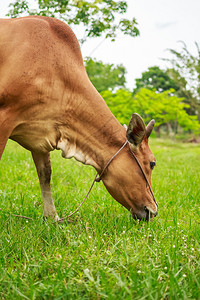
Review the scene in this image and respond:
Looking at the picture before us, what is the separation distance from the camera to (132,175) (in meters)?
2.75

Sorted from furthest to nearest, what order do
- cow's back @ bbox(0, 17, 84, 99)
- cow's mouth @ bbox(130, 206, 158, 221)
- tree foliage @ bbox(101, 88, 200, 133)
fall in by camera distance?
tree foliage @ bbox(101, 88, 200, 133), cow's mouth @ bbox(130, 206, 158, 221), cow's back @ bbox(0, 17, 84, 99)

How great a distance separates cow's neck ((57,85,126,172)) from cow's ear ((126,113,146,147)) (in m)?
0.10

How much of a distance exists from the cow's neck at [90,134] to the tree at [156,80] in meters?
42.7

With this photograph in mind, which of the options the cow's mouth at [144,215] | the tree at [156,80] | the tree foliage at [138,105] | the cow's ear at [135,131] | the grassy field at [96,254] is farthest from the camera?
the tree at [156,80]

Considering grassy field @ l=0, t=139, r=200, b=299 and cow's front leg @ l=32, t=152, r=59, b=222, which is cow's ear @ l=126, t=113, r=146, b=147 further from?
cow's front leg @ l=32, t=152, r=59, b=222

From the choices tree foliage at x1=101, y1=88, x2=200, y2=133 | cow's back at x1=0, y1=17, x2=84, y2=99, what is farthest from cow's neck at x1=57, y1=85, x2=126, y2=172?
tree foliage at x1=101, y1=88, x2=200, y2=133

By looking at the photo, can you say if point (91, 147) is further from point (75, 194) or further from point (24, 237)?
point (75, 194)

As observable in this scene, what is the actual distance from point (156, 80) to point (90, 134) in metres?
45.0

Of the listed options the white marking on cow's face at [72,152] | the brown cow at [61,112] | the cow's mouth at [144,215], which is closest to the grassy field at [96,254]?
the cow's mouth at [144,215]

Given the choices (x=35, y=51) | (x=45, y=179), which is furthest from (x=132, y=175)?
(x=35, y=51)

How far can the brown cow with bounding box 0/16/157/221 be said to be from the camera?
2.35 meters

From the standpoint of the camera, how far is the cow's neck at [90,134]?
2.71 m

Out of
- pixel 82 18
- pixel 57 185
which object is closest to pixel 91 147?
pixel 57 185

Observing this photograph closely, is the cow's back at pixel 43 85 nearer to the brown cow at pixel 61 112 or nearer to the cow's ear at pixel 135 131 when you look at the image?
the brown cow at pixel 61 112
